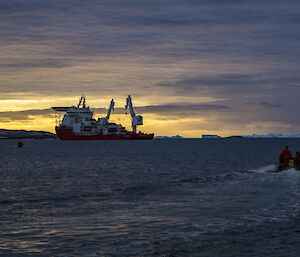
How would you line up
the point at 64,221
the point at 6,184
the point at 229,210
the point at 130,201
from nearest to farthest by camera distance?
the point at 64,221 → the point at 229,210 → the point at 130,201 → the point at 6,184

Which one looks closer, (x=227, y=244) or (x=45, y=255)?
(x=45, y=255)

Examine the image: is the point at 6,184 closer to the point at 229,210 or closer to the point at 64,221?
the point at 64,221

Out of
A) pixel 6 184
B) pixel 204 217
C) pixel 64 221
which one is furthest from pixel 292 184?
pixel 6 184

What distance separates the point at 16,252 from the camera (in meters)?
12.6

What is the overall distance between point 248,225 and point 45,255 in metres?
7.96

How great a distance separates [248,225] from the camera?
16.1 metres

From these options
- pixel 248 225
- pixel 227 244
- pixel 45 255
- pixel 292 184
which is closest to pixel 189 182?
pixel 292 184

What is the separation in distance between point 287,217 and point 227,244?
5595 mm

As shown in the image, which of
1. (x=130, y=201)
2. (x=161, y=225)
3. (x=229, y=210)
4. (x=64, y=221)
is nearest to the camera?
(x=161, y=225)

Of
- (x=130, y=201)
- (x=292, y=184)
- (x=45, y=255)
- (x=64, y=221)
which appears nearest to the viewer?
Result: (x=45, y=255)

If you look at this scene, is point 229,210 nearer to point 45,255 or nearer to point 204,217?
point 204,217

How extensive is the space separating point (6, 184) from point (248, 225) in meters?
22.7

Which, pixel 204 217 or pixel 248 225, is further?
pixel 204 217

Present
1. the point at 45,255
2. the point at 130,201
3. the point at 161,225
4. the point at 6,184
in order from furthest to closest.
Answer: the point at 6,184 → the point at 130,201 → the point at 161,225 → the point at 45,255
